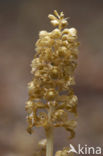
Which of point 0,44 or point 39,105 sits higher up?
point 0,44

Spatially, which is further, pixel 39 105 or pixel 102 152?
pixel 102 152

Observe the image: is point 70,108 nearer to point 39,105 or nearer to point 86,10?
point 39,105

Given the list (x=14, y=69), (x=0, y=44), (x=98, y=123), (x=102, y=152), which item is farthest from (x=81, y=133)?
(x=0, y=44)

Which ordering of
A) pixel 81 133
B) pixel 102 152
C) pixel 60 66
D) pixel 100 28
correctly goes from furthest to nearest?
pixel 100 28 → pixel 81 133 → pixel 102 152 → pixel 60 66

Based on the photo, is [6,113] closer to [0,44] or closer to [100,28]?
[0,44]

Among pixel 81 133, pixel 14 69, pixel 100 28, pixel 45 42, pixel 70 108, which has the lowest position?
pixel 70 108

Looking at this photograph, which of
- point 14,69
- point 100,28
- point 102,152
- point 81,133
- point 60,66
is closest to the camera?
point 60,66

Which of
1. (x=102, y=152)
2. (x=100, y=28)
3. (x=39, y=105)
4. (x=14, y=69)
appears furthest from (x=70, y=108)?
(x=100, y=28)
